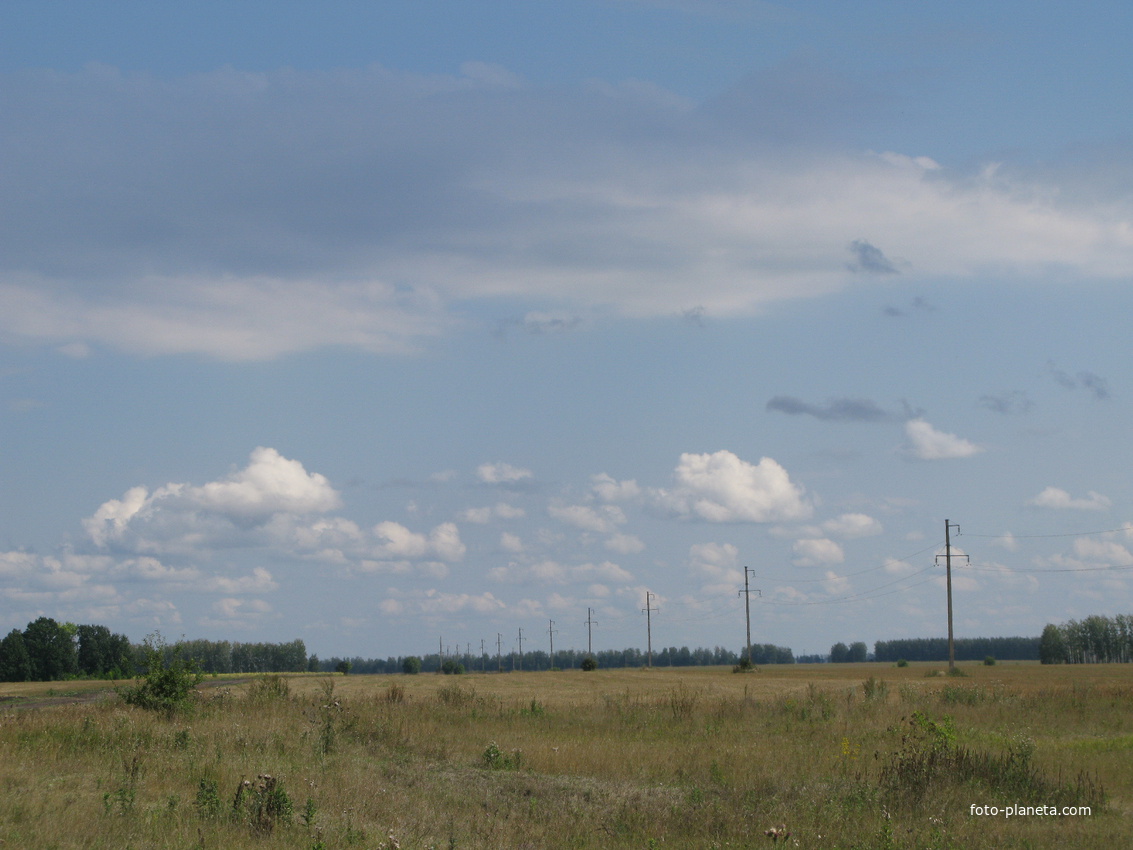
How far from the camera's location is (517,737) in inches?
985

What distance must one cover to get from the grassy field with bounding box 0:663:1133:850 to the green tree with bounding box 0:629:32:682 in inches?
3924

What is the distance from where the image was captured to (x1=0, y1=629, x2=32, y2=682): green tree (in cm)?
10912

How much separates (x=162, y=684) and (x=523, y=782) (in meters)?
11.6

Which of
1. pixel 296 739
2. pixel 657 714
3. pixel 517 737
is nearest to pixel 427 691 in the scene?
pixel 657 714

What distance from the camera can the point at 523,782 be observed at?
58.7 feet

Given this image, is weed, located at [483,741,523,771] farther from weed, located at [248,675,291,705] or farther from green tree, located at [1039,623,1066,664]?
green tree, located at [1039,623,1066,664]

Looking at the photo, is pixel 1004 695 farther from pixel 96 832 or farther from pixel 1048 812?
pixel 96 832

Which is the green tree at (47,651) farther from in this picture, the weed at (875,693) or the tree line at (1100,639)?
the tree line at (1100,639)

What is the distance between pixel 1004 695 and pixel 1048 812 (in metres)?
26.0

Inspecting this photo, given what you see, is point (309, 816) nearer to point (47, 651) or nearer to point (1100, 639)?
point (47, 651)

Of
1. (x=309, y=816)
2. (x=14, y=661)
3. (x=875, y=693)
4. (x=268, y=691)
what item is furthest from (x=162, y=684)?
(x=14, y=661)

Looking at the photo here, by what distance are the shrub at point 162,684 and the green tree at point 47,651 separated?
4124 inches

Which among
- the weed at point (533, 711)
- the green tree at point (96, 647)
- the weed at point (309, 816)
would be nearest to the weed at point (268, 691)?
the weed at point (533, 711)

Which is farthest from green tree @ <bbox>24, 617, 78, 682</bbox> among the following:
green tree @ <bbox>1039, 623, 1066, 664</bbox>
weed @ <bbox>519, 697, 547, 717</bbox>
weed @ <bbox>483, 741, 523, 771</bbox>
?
green tree @ <bbox>1039, 623, 1066, 664</bbox>
